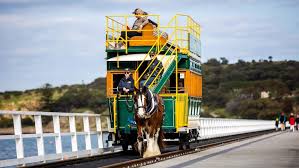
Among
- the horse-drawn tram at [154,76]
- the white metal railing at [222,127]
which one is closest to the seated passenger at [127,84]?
the horse-drawn tram at [154,76]

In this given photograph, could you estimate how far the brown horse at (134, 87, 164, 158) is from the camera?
25438mm

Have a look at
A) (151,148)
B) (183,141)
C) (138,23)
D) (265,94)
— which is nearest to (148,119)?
(151,148)

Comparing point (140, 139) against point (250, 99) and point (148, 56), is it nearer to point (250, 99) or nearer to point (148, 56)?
point (148, 56)

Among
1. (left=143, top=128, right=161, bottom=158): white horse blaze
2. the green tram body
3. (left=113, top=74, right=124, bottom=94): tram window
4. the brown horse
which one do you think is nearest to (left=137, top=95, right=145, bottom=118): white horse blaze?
the brown horse

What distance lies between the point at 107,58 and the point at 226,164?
910 cm

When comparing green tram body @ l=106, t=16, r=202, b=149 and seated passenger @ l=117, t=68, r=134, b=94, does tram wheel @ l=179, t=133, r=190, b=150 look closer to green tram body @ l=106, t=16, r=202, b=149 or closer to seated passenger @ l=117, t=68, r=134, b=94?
green tram body @ l=106, t=16, r=202, b=149

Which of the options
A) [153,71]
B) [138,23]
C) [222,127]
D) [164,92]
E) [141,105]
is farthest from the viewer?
[222,127]

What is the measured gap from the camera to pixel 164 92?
1176 inches

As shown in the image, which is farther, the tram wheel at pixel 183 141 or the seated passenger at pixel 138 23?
the seated passenger at pixel 138 23

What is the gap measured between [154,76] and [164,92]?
5.39 ft

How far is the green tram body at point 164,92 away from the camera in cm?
2822

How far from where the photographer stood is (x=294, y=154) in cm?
2631

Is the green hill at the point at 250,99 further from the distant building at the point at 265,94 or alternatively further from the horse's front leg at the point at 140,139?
the horse's front leg at the point at 140,139

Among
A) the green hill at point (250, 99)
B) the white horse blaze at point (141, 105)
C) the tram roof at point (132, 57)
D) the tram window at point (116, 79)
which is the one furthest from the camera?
the green hill at point (250, 99)
